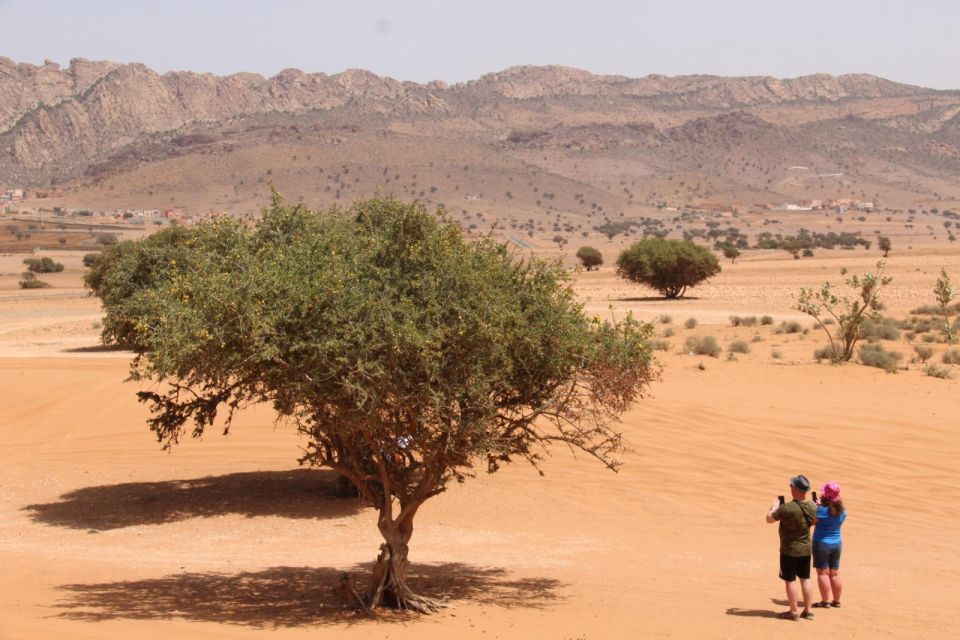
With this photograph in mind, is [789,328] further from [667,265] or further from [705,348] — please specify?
[667,265]

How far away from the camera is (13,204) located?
530 ft

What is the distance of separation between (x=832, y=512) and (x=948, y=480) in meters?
8.24

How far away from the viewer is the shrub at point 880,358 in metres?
28.3

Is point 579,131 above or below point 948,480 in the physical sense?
above

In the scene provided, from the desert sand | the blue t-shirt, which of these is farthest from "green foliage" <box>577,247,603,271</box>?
the blue t-shirt

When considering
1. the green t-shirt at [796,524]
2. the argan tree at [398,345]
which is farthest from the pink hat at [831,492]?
the argan tree at [398,345]

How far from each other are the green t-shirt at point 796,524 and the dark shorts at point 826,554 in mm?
261

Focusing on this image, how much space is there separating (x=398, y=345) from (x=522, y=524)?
688 centimetres

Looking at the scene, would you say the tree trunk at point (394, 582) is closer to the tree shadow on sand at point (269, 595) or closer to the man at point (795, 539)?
the tree shadow on sand at point (269, 595)

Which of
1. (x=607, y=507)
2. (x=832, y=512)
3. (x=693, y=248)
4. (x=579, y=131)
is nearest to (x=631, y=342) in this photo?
(x=832, y=512)

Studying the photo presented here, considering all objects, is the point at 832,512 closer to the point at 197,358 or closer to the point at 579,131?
the point at 197,358

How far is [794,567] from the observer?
10.9 m

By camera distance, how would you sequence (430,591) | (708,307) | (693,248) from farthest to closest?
1. (693,248)
2. (708,307)
3. (430,591)

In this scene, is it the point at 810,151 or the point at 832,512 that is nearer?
the point at 832,512
